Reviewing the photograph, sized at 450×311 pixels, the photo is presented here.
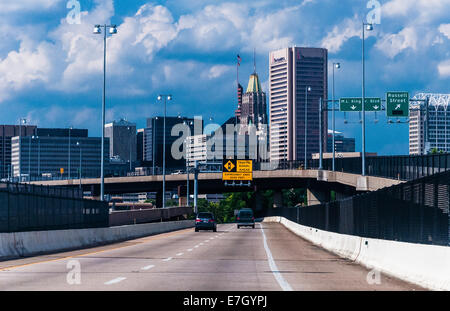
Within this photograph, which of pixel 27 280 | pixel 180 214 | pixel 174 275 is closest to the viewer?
pixel 27 280

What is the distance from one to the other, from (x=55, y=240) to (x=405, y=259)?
18222 millimetres

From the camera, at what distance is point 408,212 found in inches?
805

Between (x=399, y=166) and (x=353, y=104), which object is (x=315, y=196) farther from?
(x=399, y=166)

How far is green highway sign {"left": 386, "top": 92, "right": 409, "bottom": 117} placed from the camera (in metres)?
70.7

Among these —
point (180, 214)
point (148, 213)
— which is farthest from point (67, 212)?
point (180, 214)

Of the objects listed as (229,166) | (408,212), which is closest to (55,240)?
(408,212)

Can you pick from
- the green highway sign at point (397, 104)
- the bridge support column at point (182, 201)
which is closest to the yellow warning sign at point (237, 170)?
the bridge support column at point (182, 201)

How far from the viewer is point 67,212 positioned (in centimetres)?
3950

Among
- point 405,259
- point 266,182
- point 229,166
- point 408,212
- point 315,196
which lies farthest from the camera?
point 266,182

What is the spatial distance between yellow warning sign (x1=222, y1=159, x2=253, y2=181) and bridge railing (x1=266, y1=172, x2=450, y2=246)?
79872mm

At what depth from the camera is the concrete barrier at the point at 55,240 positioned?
2794 cm

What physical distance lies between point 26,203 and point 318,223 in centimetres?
2030

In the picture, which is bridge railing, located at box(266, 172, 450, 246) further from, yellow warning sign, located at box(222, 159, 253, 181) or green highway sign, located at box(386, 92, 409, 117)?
yellow warning sign, located at box(222, 159, 253, 181)
